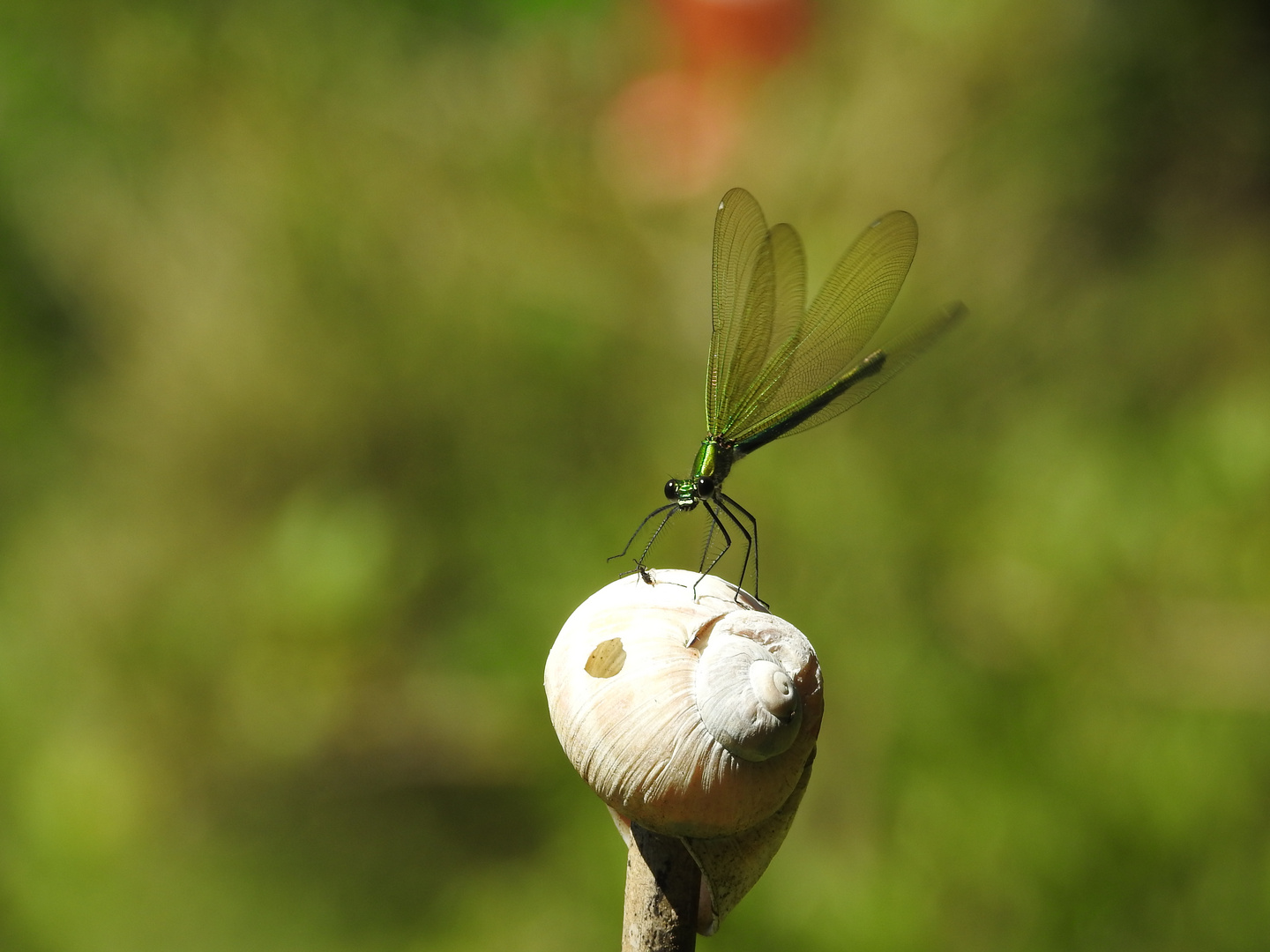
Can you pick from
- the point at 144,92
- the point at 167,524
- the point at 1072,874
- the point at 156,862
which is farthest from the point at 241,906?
the point at 144,92

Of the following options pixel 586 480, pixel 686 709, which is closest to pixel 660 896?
pixel 686 709

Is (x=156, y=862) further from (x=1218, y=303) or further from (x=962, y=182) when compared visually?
(x=1218, y=303)

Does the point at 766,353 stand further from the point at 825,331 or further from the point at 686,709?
the point at 686,709

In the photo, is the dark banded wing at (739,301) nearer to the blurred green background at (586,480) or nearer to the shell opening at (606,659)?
the shell opening at (606,659)

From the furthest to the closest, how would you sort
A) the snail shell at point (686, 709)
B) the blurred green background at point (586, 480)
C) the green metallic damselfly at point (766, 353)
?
the blurred green background at point (586, 480) → the green metallic damselfly at point (766, 353) → the snail shell at point (686, 709)

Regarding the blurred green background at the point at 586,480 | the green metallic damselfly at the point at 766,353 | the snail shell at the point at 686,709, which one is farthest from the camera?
the blurred green background at the point at 586,480

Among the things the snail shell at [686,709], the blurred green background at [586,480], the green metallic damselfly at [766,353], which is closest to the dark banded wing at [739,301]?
the green metallic damselfly at [766,353]
